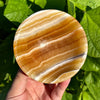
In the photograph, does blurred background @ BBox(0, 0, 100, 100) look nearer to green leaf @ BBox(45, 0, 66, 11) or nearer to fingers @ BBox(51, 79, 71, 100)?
green leaf @ BBox(45, 0, 66, 11)

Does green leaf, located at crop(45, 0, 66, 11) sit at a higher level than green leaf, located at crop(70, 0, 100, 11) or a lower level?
lower

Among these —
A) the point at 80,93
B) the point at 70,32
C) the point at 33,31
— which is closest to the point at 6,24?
the point at 33,31

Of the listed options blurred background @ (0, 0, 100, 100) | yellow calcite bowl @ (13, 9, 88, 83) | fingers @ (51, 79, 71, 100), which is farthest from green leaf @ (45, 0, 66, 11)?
fingers @ (51, 79, 71, 100)

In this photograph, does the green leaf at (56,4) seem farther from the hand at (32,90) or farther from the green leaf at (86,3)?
the hand at (32,90)

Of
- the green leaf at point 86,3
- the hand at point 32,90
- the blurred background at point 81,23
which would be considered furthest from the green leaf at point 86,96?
the green leaf at point 86,3

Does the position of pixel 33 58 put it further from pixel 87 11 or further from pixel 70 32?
pixel 87 11

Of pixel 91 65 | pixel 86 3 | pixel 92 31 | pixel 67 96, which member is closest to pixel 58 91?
pixel 67 96
